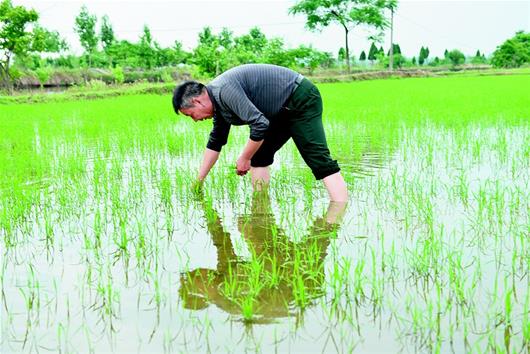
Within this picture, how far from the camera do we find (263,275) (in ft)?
8.02

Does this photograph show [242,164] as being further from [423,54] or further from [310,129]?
[423,54]

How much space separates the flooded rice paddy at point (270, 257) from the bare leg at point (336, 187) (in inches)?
3.2

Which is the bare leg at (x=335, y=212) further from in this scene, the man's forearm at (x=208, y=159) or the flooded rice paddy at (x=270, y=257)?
the man's forearm at (x=208, y=159)

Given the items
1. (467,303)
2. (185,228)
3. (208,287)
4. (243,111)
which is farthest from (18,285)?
(467,303)

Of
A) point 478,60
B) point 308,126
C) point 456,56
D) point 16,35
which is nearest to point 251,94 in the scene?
point 308,126

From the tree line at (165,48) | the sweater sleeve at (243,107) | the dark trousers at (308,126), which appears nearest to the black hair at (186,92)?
the sweater sleeve at (243,107)

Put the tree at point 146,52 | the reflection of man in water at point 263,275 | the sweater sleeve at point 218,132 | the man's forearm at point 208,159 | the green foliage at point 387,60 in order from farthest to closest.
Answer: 1. the green foliage at point 387,60
2. the tree at point 146,52
3. the man's forearm at point 208,159
4. the sweater sleeve at point 218,132
5. the reflection of man in water at point 263,275

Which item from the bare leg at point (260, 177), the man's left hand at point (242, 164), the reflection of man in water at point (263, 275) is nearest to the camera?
the reflection of man in water at point (263, 275)

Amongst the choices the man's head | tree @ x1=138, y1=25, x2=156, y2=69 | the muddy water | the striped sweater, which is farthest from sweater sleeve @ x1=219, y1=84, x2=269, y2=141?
tree @ x1=138, y1=25, x2=156, y2=69

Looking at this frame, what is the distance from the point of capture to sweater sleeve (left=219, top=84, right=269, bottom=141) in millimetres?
3279

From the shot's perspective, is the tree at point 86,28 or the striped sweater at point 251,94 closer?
the striped sweater at point 251,94

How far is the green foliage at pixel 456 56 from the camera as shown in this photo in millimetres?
55156

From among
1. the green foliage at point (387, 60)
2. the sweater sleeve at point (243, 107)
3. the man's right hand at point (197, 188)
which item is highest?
the green foliage at point (387, 60)

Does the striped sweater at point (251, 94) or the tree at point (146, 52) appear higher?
the tree at point (146, 52)
